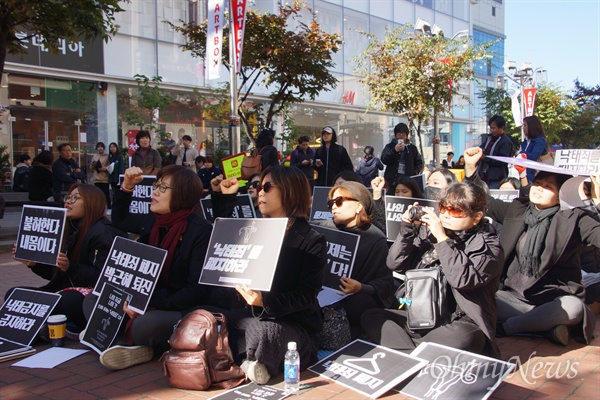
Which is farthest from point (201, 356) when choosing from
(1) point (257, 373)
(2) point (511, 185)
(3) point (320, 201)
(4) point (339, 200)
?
(2) point (511, 185)

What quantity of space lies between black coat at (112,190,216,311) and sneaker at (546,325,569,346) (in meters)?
2.73

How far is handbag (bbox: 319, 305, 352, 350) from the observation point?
167 inches

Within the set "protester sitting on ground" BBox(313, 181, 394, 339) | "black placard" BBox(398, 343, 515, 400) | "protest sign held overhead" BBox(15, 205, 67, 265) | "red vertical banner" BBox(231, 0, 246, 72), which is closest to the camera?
"black placard" BBox(398, 343, 515, 400)

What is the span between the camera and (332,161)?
33.7ft

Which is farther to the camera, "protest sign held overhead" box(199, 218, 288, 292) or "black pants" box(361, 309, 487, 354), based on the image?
"black pants" box(361, 309, 487, 354)

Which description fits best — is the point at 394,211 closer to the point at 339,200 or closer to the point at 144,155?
the point at 339,200

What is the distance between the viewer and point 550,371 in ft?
13.1

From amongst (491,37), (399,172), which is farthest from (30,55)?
(491,37)

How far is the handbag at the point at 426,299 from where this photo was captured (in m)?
3.91

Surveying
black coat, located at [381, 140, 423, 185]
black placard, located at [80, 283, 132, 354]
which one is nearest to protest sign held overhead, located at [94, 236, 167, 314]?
black placard, located at [80, 283, 132, 354]

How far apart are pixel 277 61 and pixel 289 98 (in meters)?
1.16

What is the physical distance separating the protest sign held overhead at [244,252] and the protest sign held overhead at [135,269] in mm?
435

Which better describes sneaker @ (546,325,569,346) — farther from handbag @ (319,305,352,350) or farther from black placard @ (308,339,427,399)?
handbag @ (319,305,352,350)

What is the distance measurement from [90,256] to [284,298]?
6.70 ft
